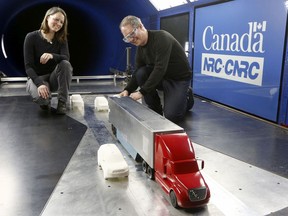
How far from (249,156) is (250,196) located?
0.56 metres

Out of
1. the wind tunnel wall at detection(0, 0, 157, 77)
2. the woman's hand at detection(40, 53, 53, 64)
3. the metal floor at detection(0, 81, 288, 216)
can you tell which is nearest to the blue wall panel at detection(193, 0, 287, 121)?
the metal floor at detection(0, 81, 288, 216)

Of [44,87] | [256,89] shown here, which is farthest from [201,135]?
[44,87]

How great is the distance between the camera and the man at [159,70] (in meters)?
2.24

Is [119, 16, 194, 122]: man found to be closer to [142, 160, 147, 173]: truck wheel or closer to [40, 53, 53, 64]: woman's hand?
[142, 160, 147, 173]: truck wheel

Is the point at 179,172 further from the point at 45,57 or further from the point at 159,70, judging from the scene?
the point at 45,57

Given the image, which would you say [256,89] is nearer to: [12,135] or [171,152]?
[171,152]

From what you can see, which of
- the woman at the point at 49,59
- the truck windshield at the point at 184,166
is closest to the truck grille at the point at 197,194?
the truck windshield at the point at 184,166

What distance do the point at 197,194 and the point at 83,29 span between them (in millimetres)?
4834

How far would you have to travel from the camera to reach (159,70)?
88.1 inches

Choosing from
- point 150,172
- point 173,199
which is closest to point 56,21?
point 150,172

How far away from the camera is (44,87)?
274 centimetres

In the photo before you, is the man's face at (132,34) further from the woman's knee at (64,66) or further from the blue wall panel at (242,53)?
the blue wall panel at (242,53)

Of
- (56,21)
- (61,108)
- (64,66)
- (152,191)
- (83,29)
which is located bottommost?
(152,191)

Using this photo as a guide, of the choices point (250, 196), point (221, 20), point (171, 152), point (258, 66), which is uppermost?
point (221, 20)
